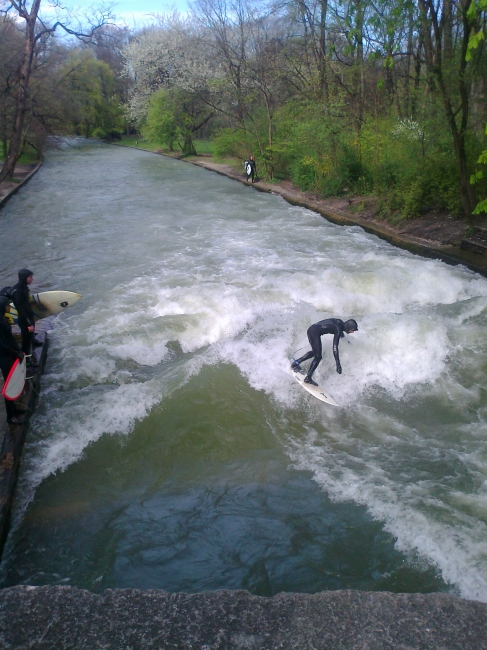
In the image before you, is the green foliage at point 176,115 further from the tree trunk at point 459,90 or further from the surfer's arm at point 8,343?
the surfer's arm at point 8,343

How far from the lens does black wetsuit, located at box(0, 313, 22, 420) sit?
21.1 feet

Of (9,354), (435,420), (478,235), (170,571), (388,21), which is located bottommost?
(170,571)

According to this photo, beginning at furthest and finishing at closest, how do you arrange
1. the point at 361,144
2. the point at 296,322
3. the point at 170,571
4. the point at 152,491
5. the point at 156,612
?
1. the point at 361,144
2. the point at 296,322
3. the point at 152,491
4. the point at 170,571
5. the point at 156,612

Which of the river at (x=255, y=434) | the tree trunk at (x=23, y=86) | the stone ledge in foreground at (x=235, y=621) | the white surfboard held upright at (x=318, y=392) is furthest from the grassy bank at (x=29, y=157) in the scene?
the stone ledge in foreground at (x=235, y=621)

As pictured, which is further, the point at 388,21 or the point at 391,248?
the point at 391,248

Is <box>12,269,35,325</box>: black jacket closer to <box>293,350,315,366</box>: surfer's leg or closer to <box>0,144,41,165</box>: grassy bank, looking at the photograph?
<box>293,350,315,366</box>: surfer's leg

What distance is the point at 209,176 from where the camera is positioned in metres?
31.6

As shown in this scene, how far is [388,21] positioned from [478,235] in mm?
5859

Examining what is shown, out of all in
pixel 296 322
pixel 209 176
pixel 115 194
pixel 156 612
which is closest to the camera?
pixel 156 612

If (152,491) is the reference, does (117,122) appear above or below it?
above

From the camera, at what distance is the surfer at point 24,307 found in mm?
7685

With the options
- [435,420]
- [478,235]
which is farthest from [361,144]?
[435,420]

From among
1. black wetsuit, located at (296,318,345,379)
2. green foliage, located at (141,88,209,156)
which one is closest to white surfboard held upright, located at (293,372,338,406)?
black wetsuit, located at (296,318,345,379)

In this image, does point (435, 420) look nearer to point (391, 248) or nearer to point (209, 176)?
point (391, 248)
